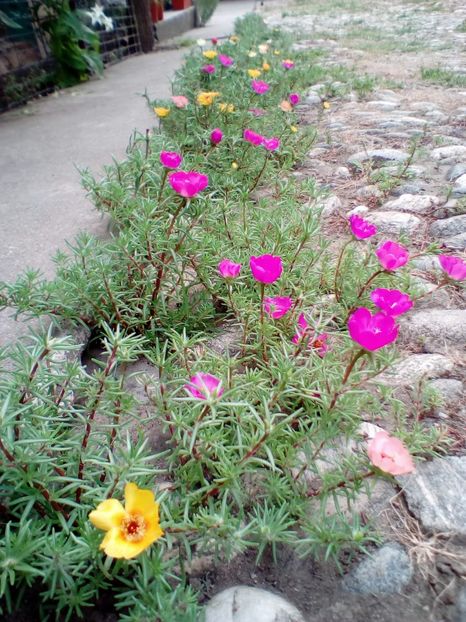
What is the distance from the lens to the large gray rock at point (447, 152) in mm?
2955

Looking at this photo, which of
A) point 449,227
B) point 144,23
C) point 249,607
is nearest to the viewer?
point 249,607

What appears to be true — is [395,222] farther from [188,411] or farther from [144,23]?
[144,23]

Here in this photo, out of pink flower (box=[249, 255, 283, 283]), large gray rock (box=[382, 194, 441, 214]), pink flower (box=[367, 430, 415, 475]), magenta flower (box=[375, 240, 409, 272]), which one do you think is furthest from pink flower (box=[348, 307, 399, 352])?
large gray rock (box=[382, 194, 441, 214])

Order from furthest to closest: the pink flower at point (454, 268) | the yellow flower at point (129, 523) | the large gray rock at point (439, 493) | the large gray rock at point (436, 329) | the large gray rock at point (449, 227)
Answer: the large gray rock at point (449, 227) < the large gray rock at point (436, 329) < the pink flower at point (454, 268) < the large gray rock at point (439, 493) < the yellow flower at point (129, 523)

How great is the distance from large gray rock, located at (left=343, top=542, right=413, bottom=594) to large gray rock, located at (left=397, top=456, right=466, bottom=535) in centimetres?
11

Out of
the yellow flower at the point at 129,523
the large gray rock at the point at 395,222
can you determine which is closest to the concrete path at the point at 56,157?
the yellow flower at the point at 129,523

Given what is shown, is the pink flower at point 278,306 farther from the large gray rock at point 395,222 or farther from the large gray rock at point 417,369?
the large gray rock at point 395,222

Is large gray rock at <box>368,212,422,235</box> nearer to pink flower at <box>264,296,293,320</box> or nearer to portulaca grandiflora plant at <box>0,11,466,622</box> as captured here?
portulaca grandiflora plant at <box>0,11,466,622</box>

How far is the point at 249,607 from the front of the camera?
3.19 ft

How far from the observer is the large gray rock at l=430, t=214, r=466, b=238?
2213 millimetres

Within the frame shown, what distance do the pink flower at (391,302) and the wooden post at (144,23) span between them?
8537 millimetres

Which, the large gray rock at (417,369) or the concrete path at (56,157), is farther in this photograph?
the concrete path at (56,157)

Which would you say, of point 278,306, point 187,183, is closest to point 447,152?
point 278,306

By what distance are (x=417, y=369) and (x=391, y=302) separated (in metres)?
0.39
